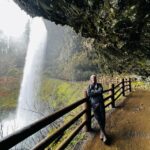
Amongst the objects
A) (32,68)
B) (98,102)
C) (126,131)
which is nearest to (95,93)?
(98,102)

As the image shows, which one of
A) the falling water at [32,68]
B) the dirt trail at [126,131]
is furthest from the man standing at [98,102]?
the falling water at [32,68]

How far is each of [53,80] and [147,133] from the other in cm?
4304

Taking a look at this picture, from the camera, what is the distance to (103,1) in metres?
11.1

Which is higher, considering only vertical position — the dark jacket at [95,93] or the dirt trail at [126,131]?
the dark jacket at [95,93]

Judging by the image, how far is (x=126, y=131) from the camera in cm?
1040

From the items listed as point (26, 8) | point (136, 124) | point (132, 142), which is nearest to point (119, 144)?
point (132, 142)

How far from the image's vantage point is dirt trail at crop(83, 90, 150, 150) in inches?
342

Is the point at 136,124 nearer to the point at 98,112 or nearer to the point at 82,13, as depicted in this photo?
the point at 98,112

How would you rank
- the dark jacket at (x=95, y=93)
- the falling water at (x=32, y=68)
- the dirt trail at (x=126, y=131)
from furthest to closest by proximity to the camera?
the falling water at (x=32, y=68) < the dark jacket at (x=95, y=93) < the dirt trail at (x=126, y=131)

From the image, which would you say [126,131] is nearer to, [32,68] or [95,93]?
[95,93]

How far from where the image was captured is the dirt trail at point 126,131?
868 cm

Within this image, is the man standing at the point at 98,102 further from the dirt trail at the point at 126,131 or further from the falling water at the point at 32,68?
the falling water at the point at 32,68

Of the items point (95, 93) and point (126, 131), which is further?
point (126, 131)

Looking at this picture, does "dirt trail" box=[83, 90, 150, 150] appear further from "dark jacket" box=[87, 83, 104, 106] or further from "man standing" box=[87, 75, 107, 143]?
"dark jacket" box=[87, 83, 104, 106]
